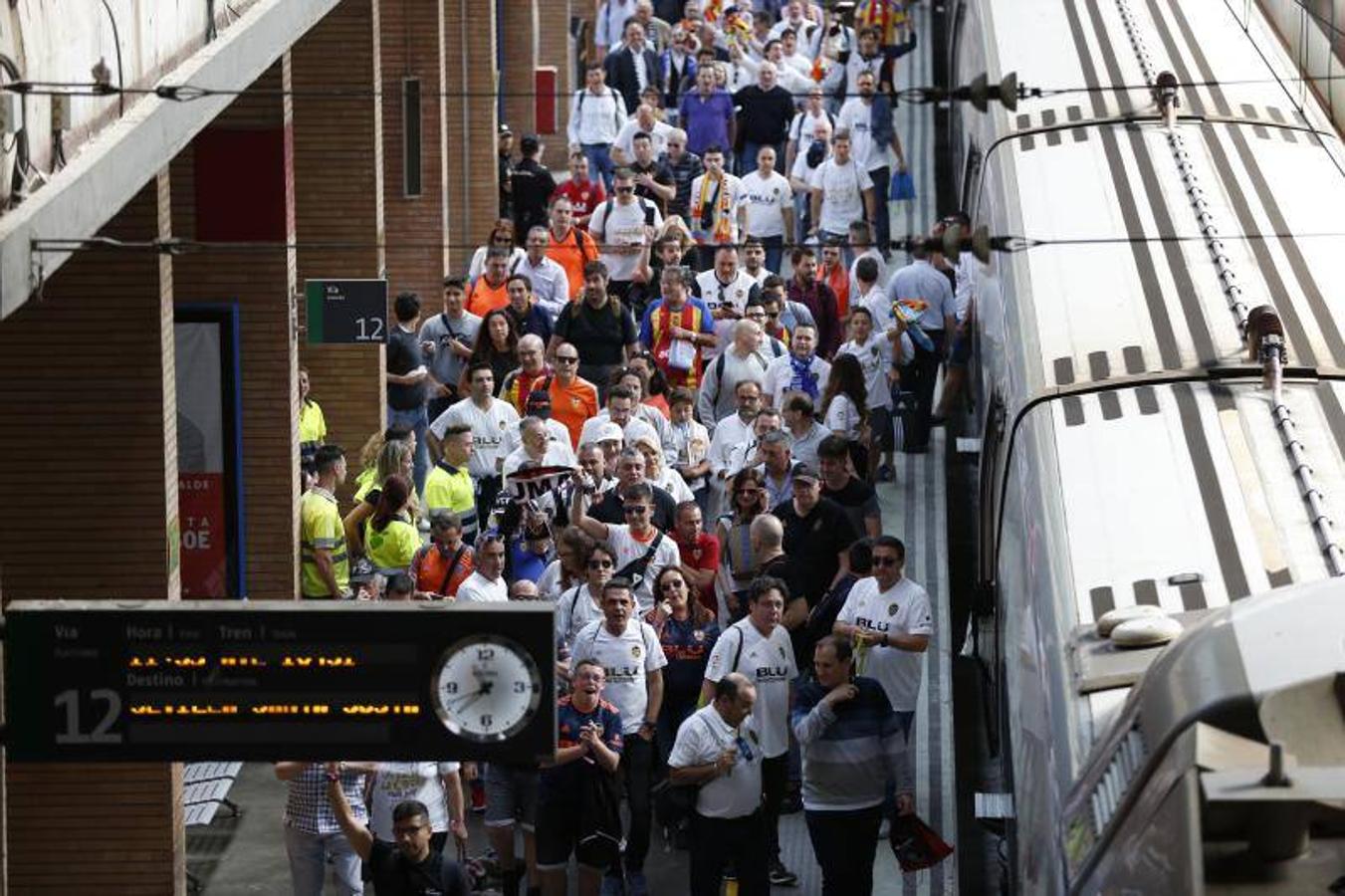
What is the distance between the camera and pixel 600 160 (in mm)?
31141

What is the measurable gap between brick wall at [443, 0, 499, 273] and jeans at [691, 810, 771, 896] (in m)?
15.5

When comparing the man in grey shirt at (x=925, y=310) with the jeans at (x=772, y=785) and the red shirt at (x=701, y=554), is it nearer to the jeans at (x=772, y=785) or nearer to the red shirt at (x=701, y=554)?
the red shirt at (x=701, y=554)

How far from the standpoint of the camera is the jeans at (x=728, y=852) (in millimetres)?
14914

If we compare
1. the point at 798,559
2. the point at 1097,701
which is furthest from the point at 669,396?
the point at 1097,701

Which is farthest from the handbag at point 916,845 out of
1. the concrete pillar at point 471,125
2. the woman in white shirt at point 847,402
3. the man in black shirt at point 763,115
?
the man in black shirt at point 763,115

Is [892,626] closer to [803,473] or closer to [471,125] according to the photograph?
[803,473]

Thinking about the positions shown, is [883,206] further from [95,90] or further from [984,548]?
[95,90]

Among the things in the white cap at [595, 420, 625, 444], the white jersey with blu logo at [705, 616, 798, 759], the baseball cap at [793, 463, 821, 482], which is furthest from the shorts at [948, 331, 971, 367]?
the white jersey with blu logo at [705, 616, 798, 759]

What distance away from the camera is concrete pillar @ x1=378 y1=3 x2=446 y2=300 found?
2784cm

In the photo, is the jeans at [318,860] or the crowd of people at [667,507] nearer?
the jeans at [318,860]

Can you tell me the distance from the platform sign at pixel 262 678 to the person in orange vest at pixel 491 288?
13.1m

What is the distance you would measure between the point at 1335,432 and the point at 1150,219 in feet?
10.2

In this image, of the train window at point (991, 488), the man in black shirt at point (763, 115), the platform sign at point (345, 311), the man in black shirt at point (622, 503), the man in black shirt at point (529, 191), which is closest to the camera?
the train window at point (991, 488)

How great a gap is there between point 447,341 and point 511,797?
7771 mm
